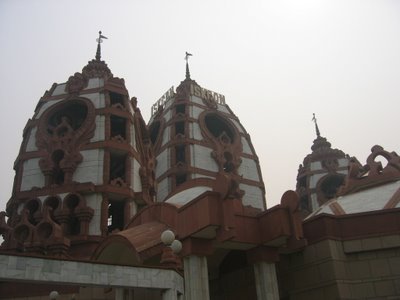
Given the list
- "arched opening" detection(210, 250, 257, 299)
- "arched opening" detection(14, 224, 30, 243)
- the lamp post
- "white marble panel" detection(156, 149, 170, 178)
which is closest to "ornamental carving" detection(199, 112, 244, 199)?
"white marble panel" detection(156, 149, 170, 178)

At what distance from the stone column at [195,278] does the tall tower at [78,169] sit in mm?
13029

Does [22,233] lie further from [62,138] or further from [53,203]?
[62,138]

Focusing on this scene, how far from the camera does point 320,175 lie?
49.9m

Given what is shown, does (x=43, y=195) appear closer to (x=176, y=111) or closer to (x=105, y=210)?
(x=105, y=210)

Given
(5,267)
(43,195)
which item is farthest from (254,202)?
(5,267)

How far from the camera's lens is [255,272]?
1688 cm

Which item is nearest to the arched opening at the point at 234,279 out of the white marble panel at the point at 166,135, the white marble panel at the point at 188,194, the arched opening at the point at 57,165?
the white marble panel at the point at 188,194

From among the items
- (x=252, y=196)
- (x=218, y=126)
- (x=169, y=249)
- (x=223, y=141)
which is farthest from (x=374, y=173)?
(x=218, y=126)

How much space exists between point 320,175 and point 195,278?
37197mm

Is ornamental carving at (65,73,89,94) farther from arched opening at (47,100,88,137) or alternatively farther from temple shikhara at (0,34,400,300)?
arched opening at (47,100,88,137)

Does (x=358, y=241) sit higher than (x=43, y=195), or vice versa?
(x=43, y=195)

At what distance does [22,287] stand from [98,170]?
8643 millimetres

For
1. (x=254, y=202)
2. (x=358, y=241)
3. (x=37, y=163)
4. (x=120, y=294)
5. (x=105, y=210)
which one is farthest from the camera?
(x=254, y=202)

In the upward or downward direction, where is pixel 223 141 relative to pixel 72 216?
upward
